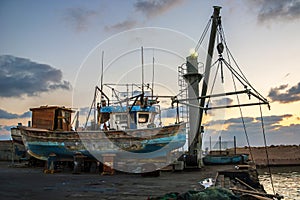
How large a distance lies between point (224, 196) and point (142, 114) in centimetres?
1469

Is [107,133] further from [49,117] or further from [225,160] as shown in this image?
[225,160]

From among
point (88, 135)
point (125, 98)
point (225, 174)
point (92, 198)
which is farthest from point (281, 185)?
point (92, 198)

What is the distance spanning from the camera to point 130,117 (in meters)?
20.5

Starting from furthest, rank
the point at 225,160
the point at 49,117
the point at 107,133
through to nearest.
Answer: the point at 49,117, the point at 225,160, the point at 107,133

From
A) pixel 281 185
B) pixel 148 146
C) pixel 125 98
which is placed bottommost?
pixel 281 185

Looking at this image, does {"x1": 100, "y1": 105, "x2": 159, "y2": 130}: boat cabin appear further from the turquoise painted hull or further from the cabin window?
the turquoise painted hull

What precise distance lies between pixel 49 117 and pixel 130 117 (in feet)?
24.0

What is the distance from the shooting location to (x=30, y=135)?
869 inches

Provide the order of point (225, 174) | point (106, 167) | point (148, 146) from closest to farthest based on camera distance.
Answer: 1. point (225, 174)
2. point (106, 167)
3. point (148, 146)

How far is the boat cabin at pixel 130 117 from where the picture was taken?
20391 millimetres

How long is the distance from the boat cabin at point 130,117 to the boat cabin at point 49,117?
4.31m

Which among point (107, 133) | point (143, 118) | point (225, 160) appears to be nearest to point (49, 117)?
point (107, 133)

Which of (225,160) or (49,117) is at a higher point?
(49,117)

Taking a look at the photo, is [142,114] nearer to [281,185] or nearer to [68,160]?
[68,160]
